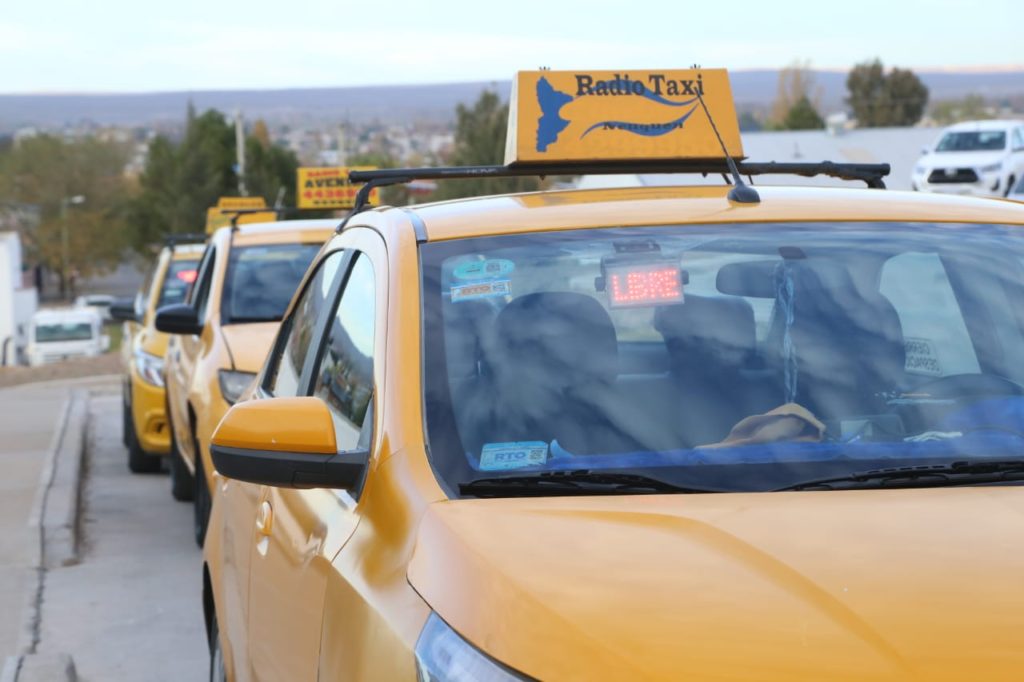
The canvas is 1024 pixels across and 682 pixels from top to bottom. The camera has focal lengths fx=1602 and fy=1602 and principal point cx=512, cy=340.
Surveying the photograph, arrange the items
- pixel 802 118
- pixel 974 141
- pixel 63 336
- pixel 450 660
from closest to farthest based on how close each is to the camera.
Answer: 1. pixel 450 660
2. pixel 974 141
3. pixel 63 336
4. pixel 802 118

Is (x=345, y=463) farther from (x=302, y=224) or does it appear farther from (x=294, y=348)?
(x=302, y=224)

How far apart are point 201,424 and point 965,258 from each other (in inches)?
219

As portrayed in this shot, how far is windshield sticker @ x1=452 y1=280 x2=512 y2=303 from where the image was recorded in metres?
3.40

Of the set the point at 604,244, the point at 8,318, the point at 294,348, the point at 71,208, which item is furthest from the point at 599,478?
the point at 71,208

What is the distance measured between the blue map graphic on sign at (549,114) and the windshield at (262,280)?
15.8 ft

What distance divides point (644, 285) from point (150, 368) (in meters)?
9.11

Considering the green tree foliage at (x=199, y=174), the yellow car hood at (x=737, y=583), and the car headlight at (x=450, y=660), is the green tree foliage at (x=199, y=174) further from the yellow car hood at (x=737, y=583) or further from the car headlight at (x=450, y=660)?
the car headlight at (x=450, y=660)

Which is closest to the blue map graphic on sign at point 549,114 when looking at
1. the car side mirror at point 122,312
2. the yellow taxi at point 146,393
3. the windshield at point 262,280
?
the windshield at point 262,280

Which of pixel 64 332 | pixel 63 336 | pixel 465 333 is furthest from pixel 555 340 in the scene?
pixel 64 332

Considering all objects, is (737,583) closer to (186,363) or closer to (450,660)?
(450,660)

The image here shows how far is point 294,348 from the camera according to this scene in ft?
14.7

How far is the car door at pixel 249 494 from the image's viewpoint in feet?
13.1

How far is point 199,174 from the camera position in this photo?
98812 mm

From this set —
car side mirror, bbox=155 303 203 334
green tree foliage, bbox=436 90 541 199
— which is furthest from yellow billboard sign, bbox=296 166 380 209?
green tree foliage, bbox=436 90 541 199
